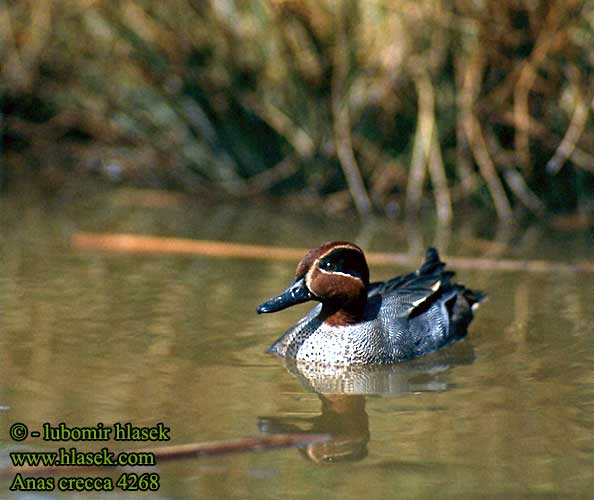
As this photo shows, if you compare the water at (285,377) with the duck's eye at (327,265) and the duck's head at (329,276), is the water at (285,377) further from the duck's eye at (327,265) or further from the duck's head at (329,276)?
the duck's eye at (327,265)

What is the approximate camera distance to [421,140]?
8852mm

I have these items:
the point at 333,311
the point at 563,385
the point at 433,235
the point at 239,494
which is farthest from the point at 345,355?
the point at 433,235

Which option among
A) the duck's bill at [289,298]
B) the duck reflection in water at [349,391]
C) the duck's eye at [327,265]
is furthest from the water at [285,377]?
the duck's eye at [327,265]

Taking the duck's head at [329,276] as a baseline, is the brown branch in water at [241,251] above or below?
above

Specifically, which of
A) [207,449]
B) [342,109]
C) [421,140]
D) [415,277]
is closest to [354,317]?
[415,277]

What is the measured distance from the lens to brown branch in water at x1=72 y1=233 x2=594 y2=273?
776 centimetres

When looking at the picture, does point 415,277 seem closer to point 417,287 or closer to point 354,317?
point 417,287

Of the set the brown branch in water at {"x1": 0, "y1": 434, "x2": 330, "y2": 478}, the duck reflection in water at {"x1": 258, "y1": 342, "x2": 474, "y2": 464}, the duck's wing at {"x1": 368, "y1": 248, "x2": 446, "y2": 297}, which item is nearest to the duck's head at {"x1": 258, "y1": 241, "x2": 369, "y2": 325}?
the duck reflection in water at {"x1": 258, "y1": 342, "x2": 474, "y2": 464}

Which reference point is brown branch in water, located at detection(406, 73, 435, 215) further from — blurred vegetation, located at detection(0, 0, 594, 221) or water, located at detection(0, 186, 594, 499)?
water, located at detection(0, 186, 594, 499)

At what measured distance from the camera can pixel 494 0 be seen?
8312mm

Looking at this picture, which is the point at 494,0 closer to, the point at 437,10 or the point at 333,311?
the point at 437,10

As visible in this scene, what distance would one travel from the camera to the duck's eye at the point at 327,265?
596 cm

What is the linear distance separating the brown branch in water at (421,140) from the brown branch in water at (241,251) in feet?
3.47

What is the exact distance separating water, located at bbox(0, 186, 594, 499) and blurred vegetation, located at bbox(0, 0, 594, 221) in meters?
0.63
